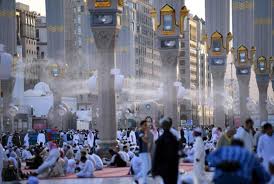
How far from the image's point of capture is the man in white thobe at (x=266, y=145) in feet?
46.3

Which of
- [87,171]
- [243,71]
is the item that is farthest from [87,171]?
[243,71]

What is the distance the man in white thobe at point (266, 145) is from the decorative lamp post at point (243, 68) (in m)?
34.4

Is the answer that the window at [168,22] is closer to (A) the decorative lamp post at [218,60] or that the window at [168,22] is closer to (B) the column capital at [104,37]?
(B) the column capital at [104,37]

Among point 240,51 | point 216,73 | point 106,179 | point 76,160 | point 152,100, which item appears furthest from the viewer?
point 152,100

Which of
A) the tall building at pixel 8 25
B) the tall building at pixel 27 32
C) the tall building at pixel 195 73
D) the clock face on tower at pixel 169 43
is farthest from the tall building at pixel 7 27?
the tall building at pixel 27 32

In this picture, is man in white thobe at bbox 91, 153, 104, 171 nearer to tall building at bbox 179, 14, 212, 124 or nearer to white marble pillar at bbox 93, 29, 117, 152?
white marble pillar at bbox 93, 29, 117, 152

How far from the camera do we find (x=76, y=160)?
2558cm

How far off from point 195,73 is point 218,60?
3254 inches

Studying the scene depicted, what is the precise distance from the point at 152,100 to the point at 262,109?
37225 mm

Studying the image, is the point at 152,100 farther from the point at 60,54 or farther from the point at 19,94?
the point at 60,54

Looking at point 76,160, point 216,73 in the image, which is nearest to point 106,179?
point 76,160

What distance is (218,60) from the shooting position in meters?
44.1

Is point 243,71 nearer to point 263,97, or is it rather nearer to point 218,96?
point 218,96

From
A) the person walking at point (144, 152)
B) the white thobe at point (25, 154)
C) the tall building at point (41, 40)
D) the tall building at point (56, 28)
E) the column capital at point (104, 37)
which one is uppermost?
the tall building at point (41, 40)
